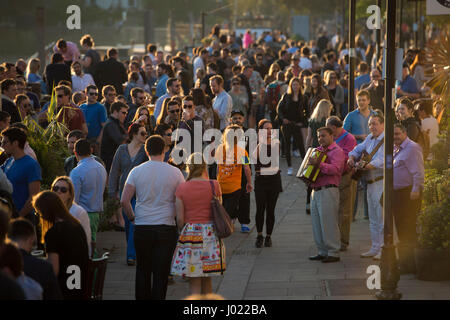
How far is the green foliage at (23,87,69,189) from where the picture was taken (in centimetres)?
1196

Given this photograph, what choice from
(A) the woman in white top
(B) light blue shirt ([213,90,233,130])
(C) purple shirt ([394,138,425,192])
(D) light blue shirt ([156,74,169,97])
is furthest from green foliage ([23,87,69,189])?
(D) light blue shirt ([156,74,169,97])

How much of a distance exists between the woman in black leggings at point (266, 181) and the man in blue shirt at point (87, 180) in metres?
2.92

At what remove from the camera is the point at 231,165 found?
484 inches

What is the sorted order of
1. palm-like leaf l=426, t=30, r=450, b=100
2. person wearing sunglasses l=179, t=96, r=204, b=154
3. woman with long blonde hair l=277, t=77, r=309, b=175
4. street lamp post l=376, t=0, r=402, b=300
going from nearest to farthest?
street lamp post l=376, t=0, r=402, b=300 → person wearing sunglasses l=179, t=96, r=204, b=154 → palm-like leaf l=426, t=30, r=450, b=100 → woman with long blonde hair l=277, t=77, r=309, b=175

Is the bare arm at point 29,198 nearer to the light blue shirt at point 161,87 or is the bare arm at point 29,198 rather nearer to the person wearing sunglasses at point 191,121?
the person wearing sunglasses at point 191,121

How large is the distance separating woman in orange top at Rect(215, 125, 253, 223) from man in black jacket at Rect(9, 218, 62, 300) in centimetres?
558

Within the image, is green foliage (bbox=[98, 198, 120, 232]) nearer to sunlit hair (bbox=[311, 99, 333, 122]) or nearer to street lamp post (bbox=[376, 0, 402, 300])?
sunlit hair (bbox=[311, 99, 333, 122])

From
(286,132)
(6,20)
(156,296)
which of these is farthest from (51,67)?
(6,20)

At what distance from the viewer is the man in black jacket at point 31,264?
6699 mm

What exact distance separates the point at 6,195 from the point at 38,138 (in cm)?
300

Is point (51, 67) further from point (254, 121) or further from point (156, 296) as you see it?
point (156, 296)

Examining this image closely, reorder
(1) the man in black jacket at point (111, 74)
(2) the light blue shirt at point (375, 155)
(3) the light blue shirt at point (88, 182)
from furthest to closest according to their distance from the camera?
(1) the man in black jacket at point (111, 74) < (2) the light blue shirt at point (375, 155) < (3) the light blue shirt at point (88, 182)

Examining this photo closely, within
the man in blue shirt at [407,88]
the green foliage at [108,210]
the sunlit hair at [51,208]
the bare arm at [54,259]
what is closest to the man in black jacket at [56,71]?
the green foliage at [108,210]

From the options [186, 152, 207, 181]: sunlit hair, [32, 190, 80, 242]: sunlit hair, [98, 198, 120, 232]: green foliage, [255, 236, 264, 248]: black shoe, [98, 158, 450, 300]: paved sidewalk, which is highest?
[186, 152, 207, 181]: sunlit hair
